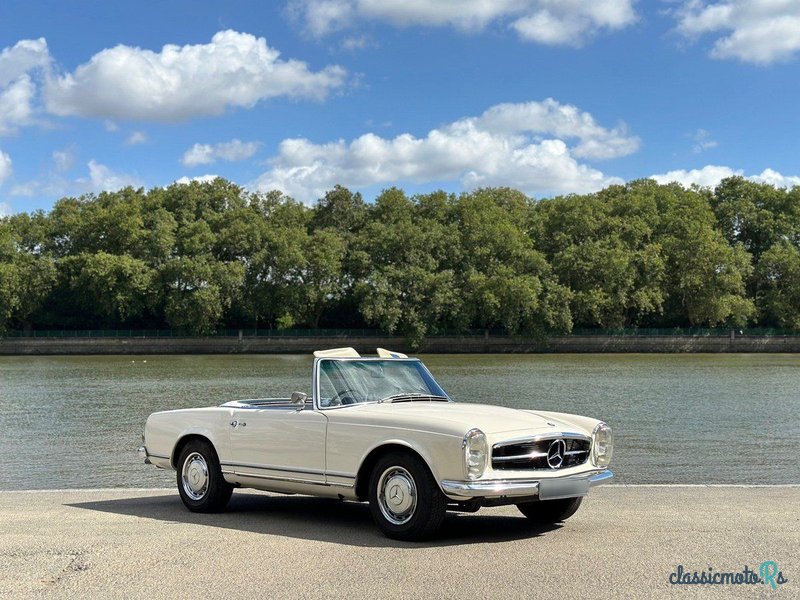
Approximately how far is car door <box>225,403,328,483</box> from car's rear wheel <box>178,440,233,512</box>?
1.07 ft

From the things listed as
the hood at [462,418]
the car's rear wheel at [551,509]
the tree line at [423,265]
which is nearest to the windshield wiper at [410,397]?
the hood at [462,418]

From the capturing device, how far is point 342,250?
102 metres

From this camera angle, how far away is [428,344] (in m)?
98.7

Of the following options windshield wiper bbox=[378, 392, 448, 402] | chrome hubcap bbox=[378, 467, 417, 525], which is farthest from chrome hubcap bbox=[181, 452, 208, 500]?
chrome hubcap bbox=[378, 467, 417, 525]

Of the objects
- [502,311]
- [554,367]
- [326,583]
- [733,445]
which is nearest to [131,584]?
[326,583]

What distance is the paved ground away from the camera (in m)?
7.27

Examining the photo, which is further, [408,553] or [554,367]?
[554,367]

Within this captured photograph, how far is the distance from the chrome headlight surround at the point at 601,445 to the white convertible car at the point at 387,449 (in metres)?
0.01

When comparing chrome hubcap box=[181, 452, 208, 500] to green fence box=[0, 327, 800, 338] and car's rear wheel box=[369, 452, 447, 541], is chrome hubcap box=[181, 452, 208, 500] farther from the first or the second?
green fence box=[0, 327, 800, 338]

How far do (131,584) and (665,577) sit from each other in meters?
4.23

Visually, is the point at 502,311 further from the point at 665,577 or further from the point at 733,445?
the point at 665,577

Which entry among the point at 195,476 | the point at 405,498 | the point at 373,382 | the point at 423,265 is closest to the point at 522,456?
the point at 405,498

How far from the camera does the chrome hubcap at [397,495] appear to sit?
9.00 metres

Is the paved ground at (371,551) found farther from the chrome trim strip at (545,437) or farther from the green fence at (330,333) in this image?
the green fence at (330,333)
